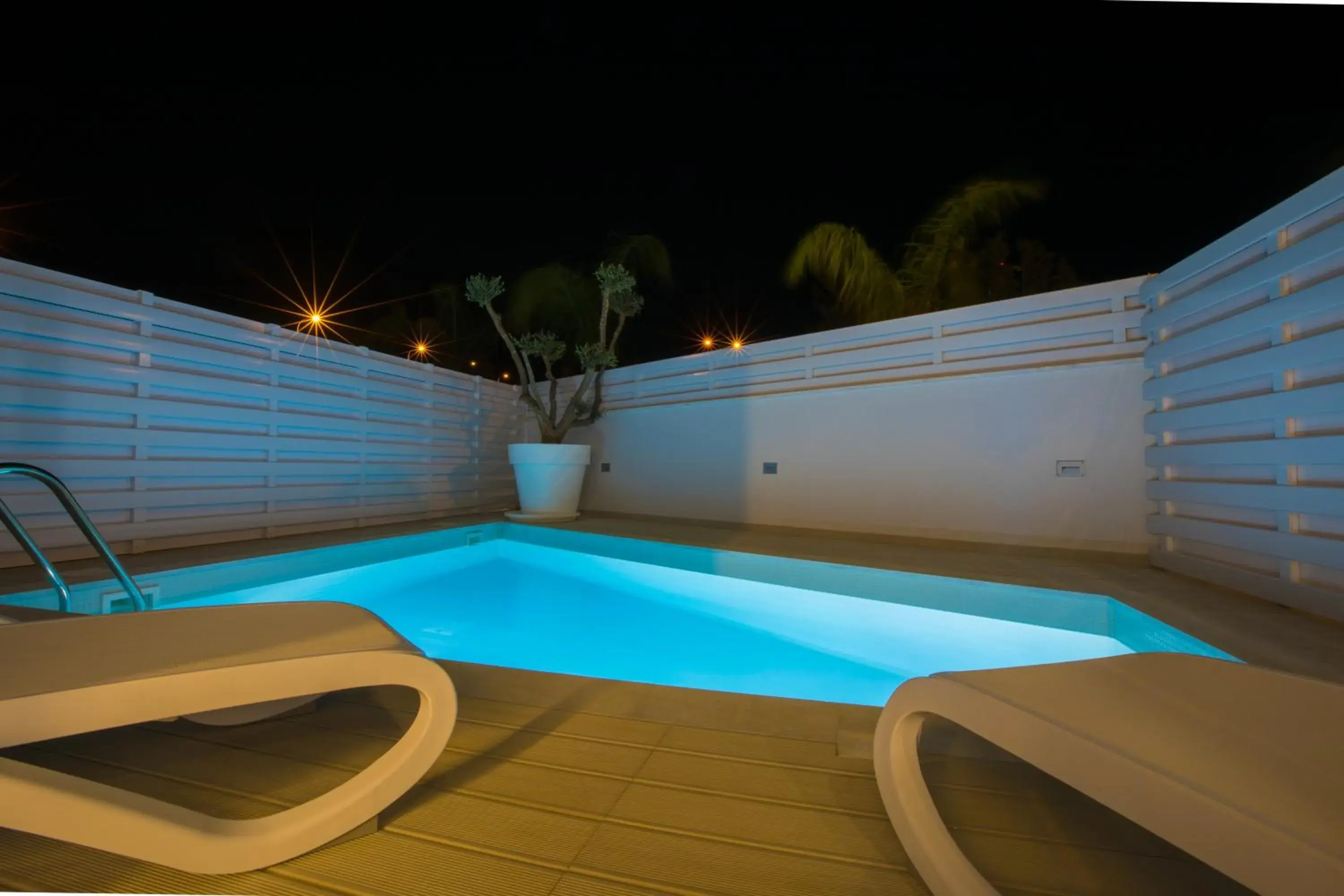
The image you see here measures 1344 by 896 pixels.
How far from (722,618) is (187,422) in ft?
13.5

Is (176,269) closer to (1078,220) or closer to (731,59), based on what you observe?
(731,59)

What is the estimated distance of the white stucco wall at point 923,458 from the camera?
4035 millimetres

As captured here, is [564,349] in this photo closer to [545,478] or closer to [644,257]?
[545,478]

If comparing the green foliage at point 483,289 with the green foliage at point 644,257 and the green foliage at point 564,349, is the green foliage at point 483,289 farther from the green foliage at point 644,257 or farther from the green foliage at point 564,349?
the green foliage at point 644,257

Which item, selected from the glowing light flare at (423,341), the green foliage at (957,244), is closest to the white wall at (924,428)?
the green foliage at (957,244)

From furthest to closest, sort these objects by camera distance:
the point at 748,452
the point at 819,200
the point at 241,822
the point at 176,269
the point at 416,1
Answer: the point at 819,200
the point at 176,269
the point at 416,1
the point at 748,452
the point at 241,822

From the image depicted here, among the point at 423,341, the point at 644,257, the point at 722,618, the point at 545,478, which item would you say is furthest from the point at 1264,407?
the point at 423,341

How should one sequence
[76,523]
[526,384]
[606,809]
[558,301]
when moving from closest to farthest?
1. [606,809]
2. [76,523]
3. [526,384]
4. [558,301]

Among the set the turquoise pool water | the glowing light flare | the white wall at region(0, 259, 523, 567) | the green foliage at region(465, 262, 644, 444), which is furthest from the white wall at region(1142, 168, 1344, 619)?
the glowing light flare

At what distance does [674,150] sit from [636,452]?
5075 millimetres

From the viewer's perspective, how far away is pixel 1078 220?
8.00m

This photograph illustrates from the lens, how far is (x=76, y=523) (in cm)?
197

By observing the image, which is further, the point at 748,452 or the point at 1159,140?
the point at 1159,140

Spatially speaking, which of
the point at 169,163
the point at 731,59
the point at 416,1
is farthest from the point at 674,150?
the point at 169,163
